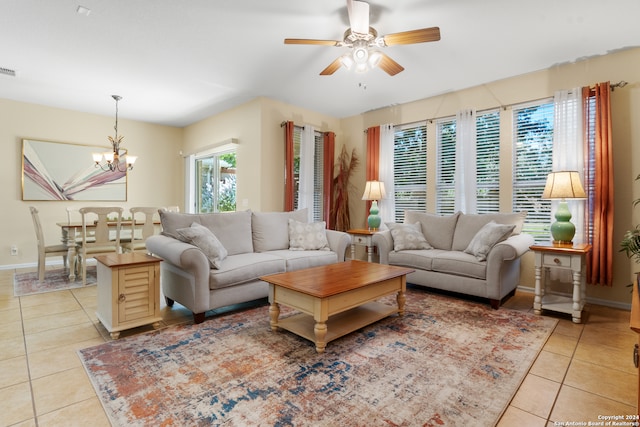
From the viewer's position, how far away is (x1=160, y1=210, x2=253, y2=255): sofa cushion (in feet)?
10.8

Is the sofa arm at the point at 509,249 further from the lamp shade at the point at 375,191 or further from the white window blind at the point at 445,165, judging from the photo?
the lamp shade at the point at 375,191

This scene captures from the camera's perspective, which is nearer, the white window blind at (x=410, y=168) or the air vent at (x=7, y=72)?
the air vent at (x=7, y=72)

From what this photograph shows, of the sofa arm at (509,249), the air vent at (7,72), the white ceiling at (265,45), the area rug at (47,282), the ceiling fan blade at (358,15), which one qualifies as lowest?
the area rug at (47,282)

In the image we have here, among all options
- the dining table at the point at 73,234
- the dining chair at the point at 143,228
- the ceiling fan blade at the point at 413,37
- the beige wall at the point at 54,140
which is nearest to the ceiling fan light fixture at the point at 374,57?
the ceiling fan blade at the point at 413,37

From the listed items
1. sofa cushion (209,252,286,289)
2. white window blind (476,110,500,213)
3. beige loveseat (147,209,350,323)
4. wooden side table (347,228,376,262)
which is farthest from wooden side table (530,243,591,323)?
sofa cushion (209,252,286,289)

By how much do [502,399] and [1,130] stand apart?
7059mm

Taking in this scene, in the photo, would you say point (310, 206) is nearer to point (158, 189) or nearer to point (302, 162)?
point (302, 162)

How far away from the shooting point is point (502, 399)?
172 centimetres

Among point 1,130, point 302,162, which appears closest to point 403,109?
point 302,162

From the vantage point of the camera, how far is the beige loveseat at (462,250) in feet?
10.5

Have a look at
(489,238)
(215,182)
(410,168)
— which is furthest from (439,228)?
(215,182)

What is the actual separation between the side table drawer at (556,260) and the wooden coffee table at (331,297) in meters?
1.44

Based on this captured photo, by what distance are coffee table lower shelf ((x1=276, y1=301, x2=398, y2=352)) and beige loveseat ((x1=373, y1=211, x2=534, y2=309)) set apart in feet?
3.09

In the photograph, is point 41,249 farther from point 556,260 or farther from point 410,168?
point 556,260
